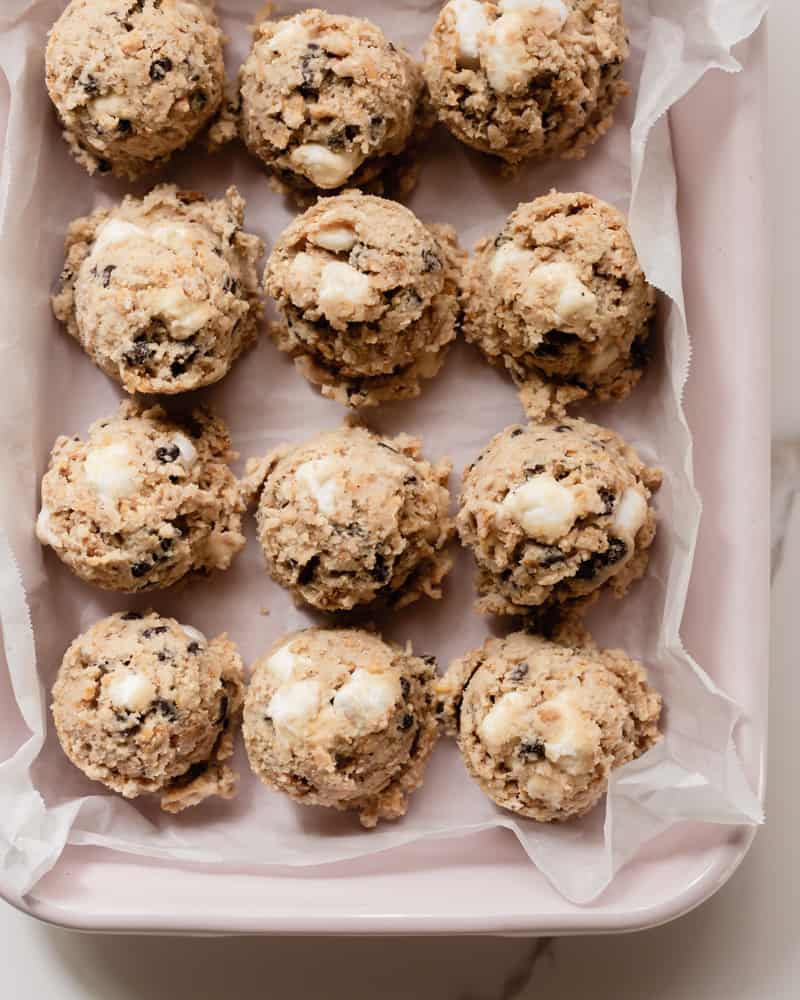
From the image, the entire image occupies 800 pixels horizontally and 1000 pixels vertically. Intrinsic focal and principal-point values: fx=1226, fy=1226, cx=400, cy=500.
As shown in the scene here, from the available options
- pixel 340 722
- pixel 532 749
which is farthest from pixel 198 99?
pixel 532 749

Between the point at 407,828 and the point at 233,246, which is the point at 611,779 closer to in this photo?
the point at 407,828

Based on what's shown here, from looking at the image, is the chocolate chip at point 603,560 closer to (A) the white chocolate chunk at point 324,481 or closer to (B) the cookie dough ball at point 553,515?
(B) the cookie dough ball at point 553,515

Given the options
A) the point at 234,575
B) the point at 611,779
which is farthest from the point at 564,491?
the point at 234,575

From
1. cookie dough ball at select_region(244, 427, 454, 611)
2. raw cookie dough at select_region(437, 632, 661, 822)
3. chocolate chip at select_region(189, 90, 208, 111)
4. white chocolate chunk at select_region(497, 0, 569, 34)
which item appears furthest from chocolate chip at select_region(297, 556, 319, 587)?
white chocolate chunk at select_region(497, 0, 569, 34)

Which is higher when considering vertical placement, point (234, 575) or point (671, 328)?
point (671, 328)


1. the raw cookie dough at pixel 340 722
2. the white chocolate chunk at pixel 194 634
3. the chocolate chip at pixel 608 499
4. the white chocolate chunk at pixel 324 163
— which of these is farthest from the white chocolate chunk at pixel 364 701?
the white chocolate chunk at pixel 324 163

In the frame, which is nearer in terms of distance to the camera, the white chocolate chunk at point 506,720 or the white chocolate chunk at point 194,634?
the white chocolate chunk at point 506,720
